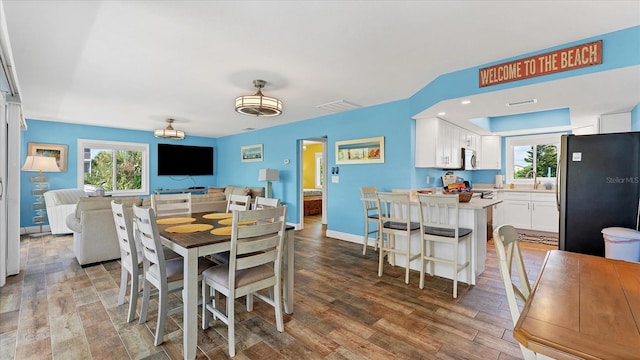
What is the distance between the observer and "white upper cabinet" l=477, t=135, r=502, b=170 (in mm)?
6168

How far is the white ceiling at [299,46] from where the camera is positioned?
2.04 metres

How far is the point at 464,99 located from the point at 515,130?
3333mm

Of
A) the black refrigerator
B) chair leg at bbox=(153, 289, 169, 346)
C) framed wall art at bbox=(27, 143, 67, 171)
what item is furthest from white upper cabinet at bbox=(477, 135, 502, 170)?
framed wall art at bbox=(27, 143, 67, 171)

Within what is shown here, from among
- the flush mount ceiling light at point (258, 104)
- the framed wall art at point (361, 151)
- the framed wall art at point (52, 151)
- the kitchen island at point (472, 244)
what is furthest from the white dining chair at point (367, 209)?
the framed wall art at point (52, 151)

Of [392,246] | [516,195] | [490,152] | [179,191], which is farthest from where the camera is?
[179,191]

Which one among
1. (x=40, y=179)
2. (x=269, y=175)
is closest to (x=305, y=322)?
(x=269, y=175)

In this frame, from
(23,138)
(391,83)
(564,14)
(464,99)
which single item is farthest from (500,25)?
(23,138)

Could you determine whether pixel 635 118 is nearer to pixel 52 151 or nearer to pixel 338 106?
pixel 338 106

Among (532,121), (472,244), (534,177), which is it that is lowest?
(472,244)

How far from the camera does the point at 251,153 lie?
7.41m

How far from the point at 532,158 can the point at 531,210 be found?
Result: 1319 millimetres

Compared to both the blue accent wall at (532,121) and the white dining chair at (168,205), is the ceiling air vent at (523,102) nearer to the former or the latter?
the blue accent wall at (532,121)

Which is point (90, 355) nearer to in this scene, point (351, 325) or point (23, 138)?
point (351, 325)

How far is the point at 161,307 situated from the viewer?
197 centimetres
